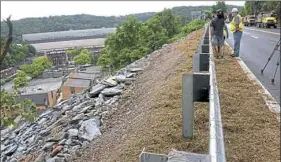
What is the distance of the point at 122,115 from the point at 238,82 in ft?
8.53

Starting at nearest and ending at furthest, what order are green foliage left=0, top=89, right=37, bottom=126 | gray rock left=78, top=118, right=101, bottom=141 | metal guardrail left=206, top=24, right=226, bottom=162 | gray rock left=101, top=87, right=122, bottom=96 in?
metal guardrail left=206, top=24, right=226, bottom=162
gray rock left=78, top=118, right=101, bottom=141
green foliage left=0, top=89, right=37, bottom=126
gray rock left=101, top=87, right=122, bottom=96

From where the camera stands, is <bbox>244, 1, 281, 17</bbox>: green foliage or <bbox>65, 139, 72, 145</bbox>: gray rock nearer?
<bbox>65, 139, 72, 145</bbox>: gray rock

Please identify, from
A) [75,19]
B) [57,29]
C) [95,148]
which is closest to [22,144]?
[95,148]

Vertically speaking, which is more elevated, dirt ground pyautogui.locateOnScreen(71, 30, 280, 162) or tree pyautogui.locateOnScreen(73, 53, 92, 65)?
dirt ground pyautogui.locateOnScreen(71, 30, 280, 162)

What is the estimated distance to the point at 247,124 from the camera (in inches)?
196

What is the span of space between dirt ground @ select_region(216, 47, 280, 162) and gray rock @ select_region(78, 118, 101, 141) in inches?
90.0

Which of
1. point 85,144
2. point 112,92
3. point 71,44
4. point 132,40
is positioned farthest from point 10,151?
point 71,44

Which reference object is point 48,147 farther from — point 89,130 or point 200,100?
point 200,100

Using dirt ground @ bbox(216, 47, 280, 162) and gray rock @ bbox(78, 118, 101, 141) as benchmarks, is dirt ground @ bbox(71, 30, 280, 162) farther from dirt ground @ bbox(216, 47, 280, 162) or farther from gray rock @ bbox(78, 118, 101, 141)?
gray rock @ bbox(78, 118, 101, 141)

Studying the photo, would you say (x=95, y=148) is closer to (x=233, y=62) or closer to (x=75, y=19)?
(x=233, y=62)

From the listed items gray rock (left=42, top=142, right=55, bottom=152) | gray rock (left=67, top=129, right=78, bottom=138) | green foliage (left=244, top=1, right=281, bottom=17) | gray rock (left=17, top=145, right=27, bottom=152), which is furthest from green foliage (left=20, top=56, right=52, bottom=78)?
gray rock (left=67, top=129, right=78, bottom=138)

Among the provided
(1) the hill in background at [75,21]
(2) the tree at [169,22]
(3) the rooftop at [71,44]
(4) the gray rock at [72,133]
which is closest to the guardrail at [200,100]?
(4) the gray rock at [72,133]

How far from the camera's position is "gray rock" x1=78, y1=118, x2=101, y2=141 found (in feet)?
20.4

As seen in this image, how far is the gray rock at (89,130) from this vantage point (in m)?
6.23
